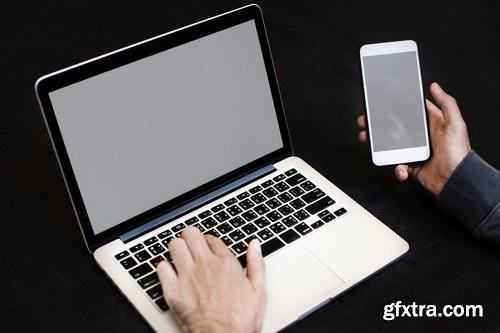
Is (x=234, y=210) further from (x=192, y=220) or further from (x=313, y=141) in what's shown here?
(x=313, y=141)

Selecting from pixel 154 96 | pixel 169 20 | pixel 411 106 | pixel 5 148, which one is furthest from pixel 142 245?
pixel 169 20

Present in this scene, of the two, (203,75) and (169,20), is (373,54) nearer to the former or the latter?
(203,75)

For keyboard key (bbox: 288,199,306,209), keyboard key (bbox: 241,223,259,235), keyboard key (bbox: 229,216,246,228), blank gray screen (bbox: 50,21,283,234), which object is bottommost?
keyboard key (bbox: 288,199,306,209)

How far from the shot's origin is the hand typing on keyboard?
2.74 ft

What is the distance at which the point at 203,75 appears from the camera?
0.99 meters

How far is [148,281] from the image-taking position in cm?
89

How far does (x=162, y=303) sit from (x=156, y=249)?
90mm

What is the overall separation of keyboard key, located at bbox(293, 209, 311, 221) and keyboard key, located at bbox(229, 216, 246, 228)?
78 mm

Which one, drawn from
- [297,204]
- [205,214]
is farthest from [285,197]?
[205,214]

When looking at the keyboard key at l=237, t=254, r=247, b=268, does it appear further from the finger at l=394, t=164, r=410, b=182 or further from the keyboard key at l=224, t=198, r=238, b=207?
the finger at l=394, t=164, r=410, b=182

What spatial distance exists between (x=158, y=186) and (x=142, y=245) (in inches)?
3.5

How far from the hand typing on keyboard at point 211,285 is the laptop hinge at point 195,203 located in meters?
0.07

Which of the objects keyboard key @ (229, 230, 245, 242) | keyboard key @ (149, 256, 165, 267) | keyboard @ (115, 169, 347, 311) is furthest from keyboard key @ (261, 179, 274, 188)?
keyboard key @ (149, 256, 165, 267)

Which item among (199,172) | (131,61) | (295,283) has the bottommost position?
(295,283)
